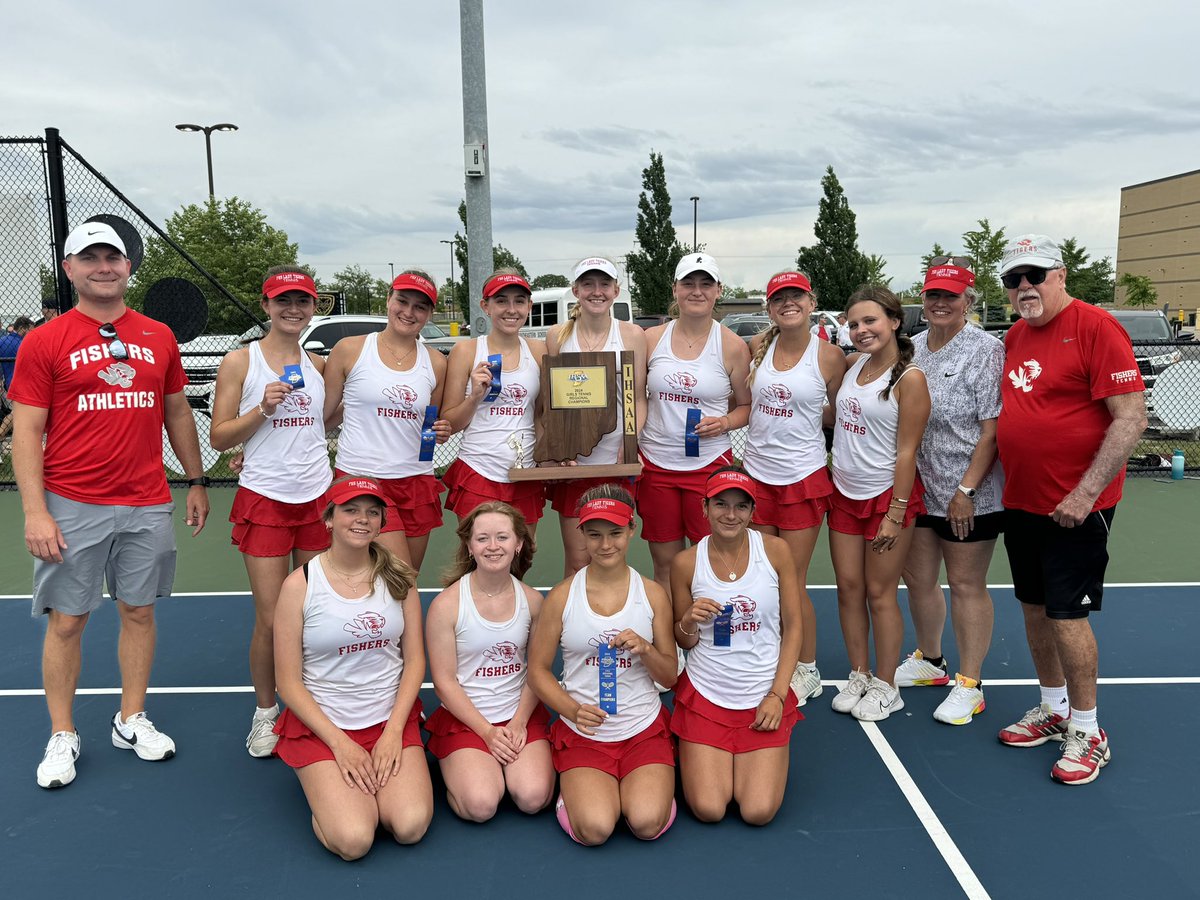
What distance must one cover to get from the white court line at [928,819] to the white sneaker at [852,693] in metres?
0.10

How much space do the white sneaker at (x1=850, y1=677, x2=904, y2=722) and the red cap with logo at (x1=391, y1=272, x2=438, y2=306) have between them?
8.58ft

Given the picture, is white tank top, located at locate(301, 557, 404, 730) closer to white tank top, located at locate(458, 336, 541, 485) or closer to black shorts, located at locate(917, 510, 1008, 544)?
white tank top, located at locate(458, 336, 541, 485)

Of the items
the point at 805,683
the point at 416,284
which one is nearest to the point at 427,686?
the point at 805,683

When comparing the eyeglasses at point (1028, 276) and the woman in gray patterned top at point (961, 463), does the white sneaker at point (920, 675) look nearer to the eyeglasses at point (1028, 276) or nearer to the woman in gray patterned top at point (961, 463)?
the woman in gray patterned top at point (961, 463)

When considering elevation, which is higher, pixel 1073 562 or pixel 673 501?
pixel 673 501

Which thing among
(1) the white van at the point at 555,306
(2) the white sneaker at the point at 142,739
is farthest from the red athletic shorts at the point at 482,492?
(1) the white van at the point at 555,306

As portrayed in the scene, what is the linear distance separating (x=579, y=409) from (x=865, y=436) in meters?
1.25

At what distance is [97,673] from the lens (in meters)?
4.59

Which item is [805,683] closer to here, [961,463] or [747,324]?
[961,463]

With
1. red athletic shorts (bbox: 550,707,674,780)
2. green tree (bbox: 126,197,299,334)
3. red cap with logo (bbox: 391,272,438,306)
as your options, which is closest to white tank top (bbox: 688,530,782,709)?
red athletic shorts (bbox: 550,707,674,780)

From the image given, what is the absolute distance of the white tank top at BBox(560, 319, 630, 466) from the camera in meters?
4.03

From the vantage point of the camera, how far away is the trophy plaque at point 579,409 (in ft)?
12.7

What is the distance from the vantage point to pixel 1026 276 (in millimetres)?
3422

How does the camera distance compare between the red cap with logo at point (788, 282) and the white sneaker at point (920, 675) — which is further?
the white sneaker at point (920, 675)
